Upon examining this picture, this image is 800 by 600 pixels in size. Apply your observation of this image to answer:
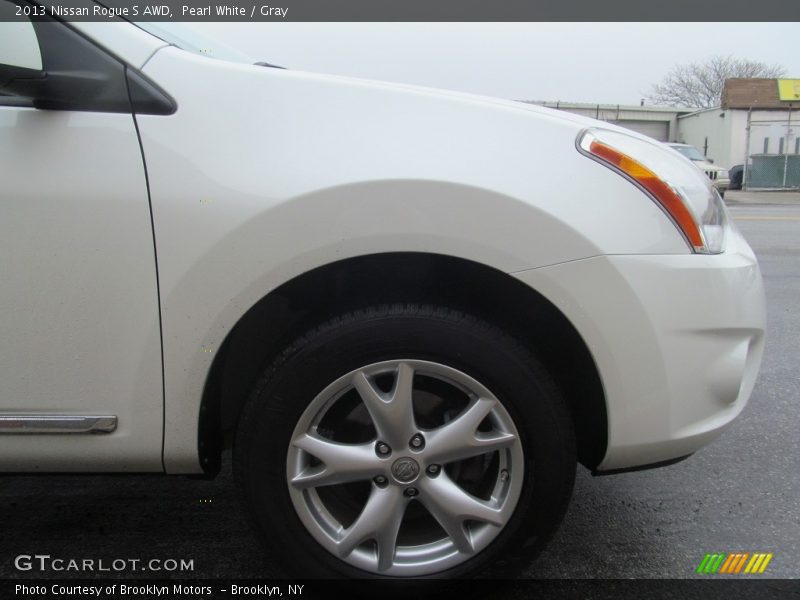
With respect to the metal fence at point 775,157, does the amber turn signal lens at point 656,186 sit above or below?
below

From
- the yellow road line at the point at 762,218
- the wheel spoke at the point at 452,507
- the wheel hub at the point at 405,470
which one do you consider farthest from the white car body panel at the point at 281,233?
the yellow road line at the point at 762,218

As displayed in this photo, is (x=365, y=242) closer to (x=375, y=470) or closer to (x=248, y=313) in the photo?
(x=248, y=313)

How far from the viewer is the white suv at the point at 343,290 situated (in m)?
1.50

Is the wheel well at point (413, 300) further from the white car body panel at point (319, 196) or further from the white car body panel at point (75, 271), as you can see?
the white car body panel at point (75, 271)

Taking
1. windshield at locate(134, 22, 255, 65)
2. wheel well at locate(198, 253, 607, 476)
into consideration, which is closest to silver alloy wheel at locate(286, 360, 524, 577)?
wheel well at locate(198, 253, 607, 476)

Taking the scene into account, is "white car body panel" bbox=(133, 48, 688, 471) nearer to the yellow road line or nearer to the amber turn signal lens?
the amber turn signal lens

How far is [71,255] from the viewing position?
4.90 feet

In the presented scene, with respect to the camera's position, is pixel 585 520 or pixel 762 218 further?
pixel 762 218

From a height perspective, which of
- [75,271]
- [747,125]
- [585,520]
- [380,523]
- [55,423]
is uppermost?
[747,125]

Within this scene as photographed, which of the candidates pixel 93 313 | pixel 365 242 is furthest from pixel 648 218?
pixel 93 313

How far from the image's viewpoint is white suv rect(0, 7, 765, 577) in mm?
1496

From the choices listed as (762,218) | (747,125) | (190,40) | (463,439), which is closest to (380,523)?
(463,439)

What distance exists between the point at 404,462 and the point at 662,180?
0.99 m

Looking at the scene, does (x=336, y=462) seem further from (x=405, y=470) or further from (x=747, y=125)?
(x=747, y=125)
